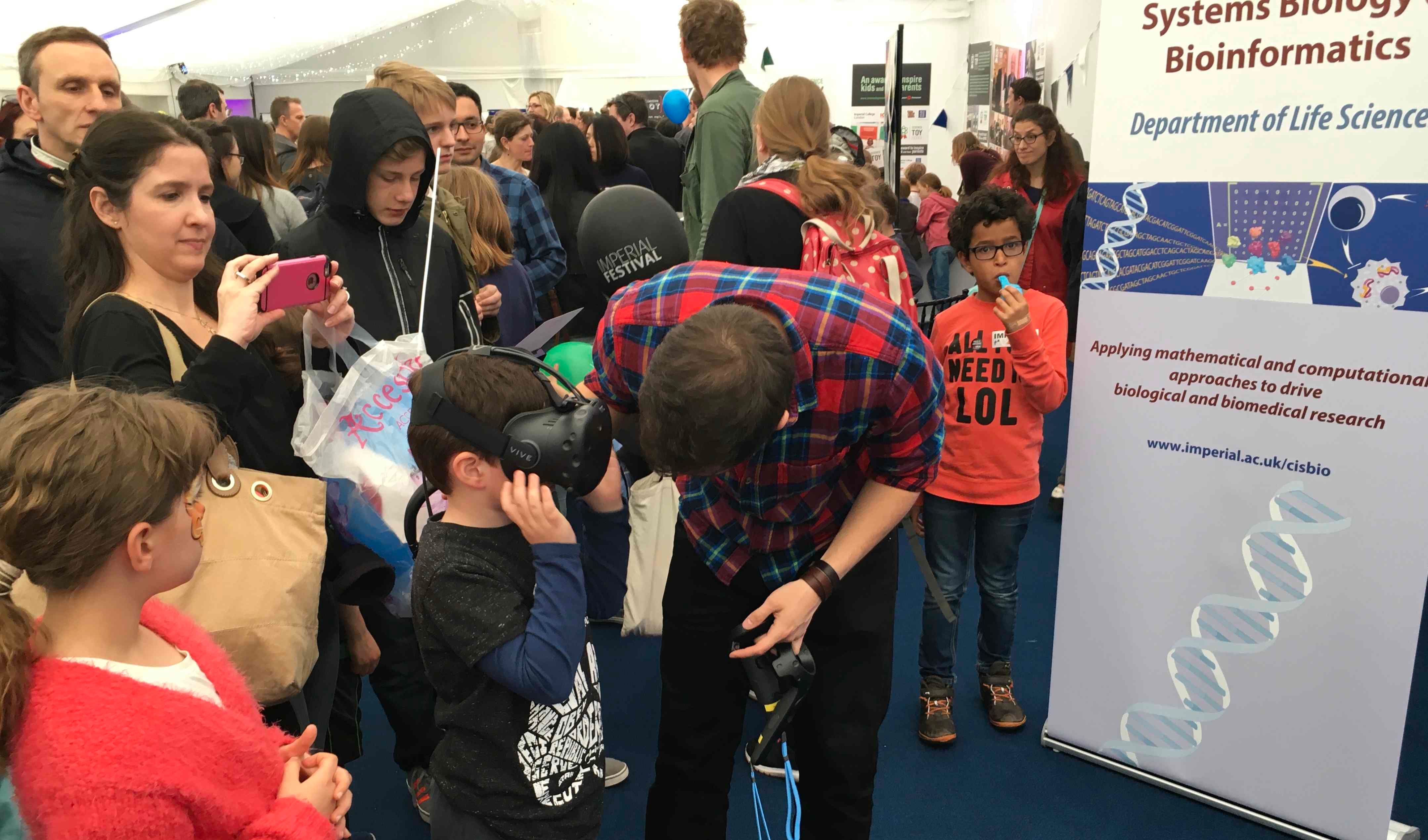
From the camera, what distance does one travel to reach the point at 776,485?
4.66 ft

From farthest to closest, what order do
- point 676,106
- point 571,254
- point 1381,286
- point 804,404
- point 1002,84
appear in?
point 1002,84
point 676,106
point 571,254
point 1381,286
point 804,404

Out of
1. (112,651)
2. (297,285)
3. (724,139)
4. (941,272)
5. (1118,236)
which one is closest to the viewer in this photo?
(112,651)

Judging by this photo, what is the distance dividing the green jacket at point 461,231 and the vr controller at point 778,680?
131cm

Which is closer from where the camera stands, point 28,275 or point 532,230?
point 28,275

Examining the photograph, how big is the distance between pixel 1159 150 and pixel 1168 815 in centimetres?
150

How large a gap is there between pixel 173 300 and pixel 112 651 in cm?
81

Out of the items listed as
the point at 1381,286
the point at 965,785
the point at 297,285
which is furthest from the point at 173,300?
the point at 1381,286

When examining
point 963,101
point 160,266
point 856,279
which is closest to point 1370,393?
point 856,279

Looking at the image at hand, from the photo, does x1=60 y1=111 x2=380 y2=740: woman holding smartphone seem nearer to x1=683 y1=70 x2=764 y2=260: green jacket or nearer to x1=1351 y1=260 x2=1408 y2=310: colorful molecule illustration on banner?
x1=683 y1=70 x2=764 y2=260: green jacket

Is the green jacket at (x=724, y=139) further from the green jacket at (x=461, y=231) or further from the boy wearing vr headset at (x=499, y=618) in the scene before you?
the boy wearing vr headset at (x=499, y=618)

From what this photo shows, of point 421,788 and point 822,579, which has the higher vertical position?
point 822,579

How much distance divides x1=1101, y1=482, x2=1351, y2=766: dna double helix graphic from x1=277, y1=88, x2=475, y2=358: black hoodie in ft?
5.75

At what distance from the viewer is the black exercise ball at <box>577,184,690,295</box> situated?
1.96m

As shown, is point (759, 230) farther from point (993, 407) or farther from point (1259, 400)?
point (1259, 400)
